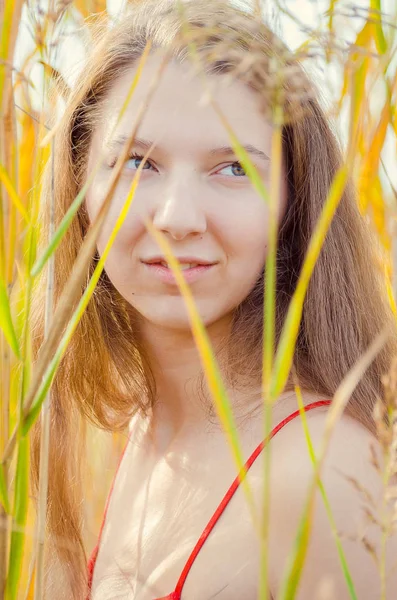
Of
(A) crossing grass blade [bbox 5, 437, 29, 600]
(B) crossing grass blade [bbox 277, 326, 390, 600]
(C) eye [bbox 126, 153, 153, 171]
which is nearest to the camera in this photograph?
(B) crossing grass blade [bbox 277, 326, 390, 600]

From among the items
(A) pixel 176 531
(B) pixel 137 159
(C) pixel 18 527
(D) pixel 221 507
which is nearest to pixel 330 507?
(D) pixel 221 507

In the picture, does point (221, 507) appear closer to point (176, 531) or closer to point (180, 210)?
point (176, 531)

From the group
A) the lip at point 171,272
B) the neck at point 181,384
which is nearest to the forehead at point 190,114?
the lip at point 171,272

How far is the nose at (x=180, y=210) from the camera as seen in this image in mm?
893

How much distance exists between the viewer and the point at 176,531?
104 cm

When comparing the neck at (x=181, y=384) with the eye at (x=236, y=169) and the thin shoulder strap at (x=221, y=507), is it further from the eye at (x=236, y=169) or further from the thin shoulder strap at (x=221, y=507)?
the eye at (x=236, y=169)

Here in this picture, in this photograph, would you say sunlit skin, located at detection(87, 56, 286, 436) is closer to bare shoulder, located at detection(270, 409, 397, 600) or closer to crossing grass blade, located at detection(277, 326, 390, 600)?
bare shoulder, located at detection(270, 409, 397, 600)

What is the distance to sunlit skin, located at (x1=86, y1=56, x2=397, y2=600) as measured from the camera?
0.86 m

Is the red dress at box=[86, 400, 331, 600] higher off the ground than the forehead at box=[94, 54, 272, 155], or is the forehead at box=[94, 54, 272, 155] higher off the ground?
the forehead at box=[94, 54, 272, 155]

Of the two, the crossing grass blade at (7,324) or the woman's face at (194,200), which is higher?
the woman's face at (194,200)

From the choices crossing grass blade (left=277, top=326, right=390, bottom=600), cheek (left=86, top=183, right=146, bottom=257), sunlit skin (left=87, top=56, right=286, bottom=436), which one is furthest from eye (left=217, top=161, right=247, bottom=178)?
crossing grass blade (left=277, top=326, right=390, bottom=600)

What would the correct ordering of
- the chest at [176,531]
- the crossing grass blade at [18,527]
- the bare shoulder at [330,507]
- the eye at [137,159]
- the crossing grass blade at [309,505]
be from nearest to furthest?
1. the crossing grass blade at [309,505]
2. the crossing grass blade at [18,527]
3. the bare shoulder at [330,507]
4. the chest at [176,531]
5. the eye at [137,159]

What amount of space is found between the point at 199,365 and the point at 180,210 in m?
0.31

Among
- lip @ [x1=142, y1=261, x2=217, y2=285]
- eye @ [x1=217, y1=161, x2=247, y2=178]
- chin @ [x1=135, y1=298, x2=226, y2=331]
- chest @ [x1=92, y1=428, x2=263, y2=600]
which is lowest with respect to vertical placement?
chest @ [x1=92, y1=428, x2=263, y2=600]
